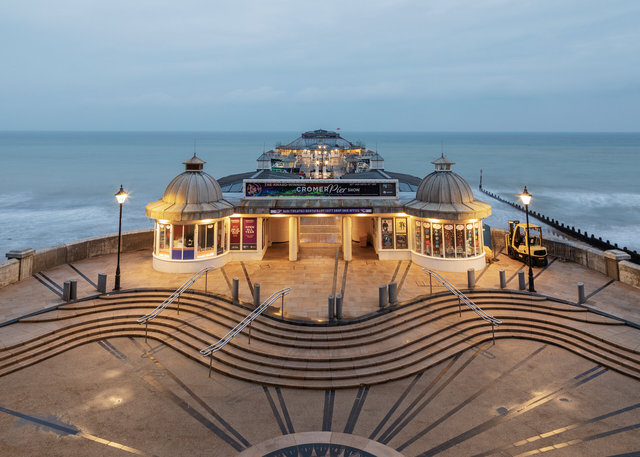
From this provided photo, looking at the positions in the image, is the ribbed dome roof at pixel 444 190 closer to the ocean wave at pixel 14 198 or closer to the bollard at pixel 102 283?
the bollard at pixel 102 283

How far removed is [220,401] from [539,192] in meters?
79.1

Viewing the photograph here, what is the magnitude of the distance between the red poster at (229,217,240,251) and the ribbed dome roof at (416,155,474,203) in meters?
11.7

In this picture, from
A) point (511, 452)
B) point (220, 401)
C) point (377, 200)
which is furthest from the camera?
point (377, 200)

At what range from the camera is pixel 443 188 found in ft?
76.2

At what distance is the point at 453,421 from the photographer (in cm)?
1097

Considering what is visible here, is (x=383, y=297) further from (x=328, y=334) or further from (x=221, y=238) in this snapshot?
(x=221, y=238)

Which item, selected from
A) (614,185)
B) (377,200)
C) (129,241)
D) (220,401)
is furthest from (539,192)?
(220,401)

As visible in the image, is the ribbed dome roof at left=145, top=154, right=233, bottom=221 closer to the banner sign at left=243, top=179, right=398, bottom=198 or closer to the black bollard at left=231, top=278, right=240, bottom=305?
the banner sign at left=243, top=179, right=398, bottom=198

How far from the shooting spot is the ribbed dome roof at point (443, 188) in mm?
23047

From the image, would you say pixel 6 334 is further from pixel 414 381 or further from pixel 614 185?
pixel 614 185

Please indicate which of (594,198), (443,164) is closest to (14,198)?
(443,164)

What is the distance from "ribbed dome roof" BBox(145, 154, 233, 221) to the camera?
71.6 feet

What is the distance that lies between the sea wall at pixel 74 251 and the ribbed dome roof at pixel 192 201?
524 centimetres

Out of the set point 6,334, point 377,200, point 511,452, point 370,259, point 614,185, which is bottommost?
point 511,452
